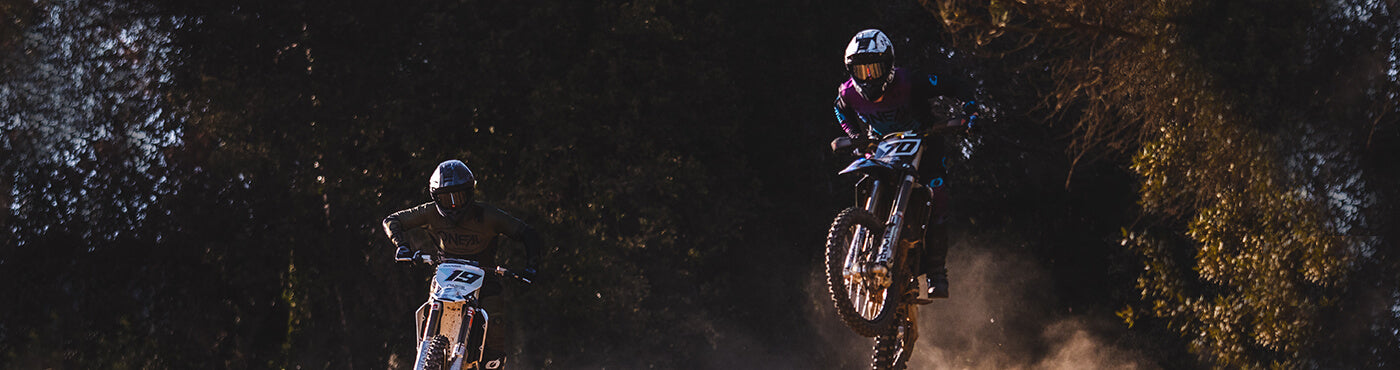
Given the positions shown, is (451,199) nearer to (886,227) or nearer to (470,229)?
(470,229)

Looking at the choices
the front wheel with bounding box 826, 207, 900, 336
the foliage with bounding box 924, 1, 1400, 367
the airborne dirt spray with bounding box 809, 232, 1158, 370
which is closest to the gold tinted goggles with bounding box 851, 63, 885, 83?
the front wheel with bounding box 826, 207, 900, 336

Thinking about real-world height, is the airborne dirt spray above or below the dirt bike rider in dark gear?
below

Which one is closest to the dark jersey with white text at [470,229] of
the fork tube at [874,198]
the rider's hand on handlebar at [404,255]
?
the rider's hand on handlebar at [404,255]

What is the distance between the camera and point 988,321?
61.4ft

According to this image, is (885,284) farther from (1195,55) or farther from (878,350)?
(1195,55)

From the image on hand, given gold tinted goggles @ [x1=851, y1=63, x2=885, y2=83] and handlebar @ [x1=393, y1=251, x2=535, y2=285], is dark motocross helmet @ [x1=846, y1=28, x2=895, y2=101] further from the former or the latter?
handlebar @ [x1=393, y1=251, x2=535, y2=285]

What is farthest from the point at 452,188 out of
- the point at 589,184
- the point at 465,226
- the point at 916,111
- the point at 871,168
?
the point at 589,184

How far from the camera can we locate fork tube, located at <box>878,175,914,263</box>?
25.8 feet

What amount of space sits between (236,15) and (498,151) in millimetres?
3317

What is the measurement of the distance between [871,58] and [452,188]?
3026 mm

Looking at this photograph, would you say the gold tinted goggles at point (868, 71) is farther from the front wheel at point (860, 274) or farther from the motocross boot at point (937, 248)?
the front wheel at point (860, 274)

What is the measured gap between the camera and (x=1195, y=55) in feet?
34.3

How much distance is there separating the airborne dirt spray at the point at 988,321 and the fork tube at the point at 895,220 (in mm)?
10231

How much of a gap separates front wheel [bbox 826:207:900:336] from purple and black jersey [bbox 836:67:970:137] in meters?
0.92
